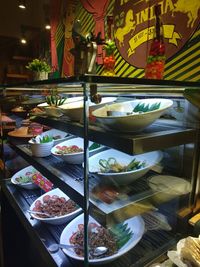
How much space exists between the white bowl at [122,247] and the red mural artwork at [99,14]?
44.1 inches

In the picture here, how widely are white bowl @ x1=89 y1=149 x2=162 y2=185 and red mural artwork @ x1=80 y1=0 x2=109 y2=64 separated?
3.02ft

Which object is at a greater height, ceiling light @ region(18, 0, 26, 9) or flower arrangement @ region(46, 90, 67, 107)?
ceiling light @ region(18, 0, 26, 9)

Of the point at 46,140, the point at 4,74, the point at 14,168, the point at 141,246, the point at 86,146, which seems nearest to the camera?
the point at 86,146

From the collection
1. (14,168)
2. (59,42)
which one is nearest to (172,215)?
(14,168)

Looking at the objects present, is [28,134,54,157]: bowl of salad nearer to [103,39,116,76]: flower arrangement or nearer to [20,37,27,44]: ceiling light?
[103,39,116,76]: flower arrangement

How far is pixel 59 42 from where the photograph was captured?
8.11 feet

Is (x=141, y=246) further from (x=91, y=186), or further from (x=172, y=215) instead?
(x=91, y=186)

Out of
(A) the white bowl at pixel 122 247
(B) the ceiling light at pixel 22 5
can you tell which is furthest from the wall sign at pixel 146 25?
(B) the ceiling light at pixel 22 5

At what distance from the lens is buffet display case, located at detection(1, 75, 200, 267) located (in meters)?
0.72

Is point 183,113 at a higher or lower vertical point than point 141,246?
higher

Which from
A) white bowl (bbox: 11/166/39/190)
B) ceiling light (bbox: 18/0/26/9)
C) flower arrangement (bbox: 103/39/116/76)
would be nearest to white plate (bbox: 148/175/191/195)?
flower arrangement (bbox: 103/39/116/76)

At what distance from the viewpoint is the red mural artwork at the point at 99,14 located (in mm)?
1659

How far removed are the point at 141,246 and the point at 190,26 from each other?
97 cm

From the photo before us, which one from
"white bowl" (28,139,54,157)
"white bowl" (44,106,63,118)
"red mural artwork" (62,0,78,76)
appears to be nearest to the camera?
"white bowl" (44,106,63,118)
